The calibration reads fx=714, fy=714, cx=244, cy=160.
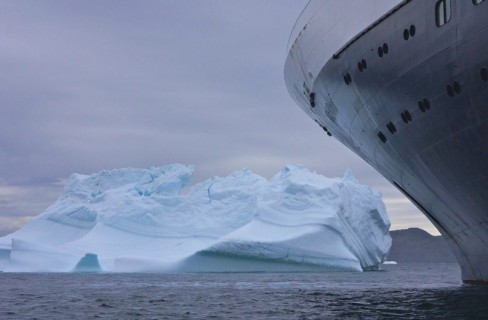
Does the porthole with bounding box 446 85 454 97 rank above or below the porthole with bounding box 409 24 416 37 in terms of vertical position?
below

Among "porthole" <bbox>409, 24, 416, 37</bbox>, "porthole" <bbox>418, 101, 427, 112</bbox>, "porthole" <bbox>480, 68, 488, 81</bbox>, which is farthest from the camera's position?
"porthole" <bbox>418, 101, 427, 112</bbox>

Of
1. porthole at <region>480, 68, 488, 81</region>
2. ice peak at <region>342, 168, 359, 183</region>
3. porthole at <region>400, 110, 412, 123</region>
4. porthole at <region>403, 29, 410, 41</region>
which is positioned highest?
ice peak at <region>342, 168, 359, 183</region>

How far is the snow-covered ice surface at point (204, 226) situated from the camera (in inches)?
1903

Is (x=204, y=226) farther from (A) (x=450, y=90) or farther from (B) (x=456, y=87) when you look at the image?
(B) (x=456, y=87)

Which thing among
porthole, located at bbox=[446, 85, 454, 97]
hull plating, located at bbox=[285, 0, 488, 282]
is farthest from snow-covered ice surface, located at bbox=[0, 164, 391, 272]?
porthole, located at bbox=[446, 85, 454, 97]

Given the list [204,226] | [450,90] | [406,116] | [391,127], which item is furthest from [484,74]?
[204,226]

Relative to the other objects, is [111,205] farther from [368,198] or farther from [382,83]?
[382,83]

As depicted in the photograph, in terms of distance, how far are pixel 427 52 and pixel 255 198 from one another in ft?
137

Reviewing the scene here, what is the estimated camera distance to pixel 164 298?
2602 cm

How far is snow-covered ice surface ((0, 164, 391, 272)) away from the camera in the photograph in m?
A: 48.3

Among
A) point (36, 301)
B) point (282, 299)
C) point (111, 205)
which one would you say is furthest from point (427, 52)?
point (111, 205)

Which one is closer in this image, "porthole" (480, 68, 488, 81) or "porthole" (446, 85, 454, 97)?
"porthole" (480, 68, 488, 81)

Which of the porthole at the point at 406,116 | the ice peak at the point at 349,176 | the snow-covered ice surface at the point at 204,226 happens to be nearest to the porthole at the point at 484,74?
the porthole at the point at 406,116

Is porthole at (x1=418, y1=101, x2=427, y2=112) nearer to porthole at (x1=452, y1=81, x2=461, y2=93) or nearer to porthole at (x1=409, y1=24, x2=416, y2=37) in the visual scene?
porthole at (x1=452, y1=81, x2=461, y2=93)
